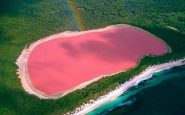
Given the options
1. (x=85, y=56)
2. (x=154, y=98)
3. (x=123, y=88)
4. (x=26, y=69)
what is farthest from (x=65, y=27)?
(x=154, y=98)

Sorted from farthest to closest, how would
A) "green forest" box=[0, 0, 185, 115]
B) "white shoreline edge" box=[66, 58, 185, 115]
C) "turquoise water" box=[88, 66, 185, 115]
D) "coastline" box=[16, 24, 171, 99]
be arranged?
1. "coastline" box=[16, 24, 171, 99]
2. "turquoise water" box=[88, 66, 185, 115]
3. "white shoreline edge" box=[66, 58, 185, 115]
4. "green forest" box=[0, 0, 185, 115]

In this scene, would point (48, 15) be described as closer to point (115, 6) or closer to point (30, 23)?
point (30, 23)

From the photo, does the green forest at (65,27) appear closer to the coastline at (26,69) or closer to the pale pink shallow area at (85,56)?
the coastline at (26,69)

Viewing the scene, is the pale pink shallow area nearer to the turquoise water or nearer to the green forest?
the green forest

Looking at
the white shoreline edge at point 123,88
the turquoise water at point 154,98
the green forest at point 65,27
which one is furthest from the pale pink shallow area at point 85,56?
the turquoise water at point 154,98

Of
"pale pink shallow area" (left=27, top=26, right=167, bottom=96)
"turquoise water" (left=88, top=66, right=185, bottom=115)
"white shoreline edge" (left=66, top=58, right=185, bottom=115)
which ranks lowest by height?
"turquoise water" (left=88, top=66, right=185, bottom=115)

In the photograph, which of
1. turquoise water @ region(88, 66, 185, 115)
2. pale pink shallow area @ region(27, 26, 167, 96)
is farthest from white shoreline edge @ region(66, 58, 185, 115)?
pale pink shallow area @ region(27, 26, 167, 96)
